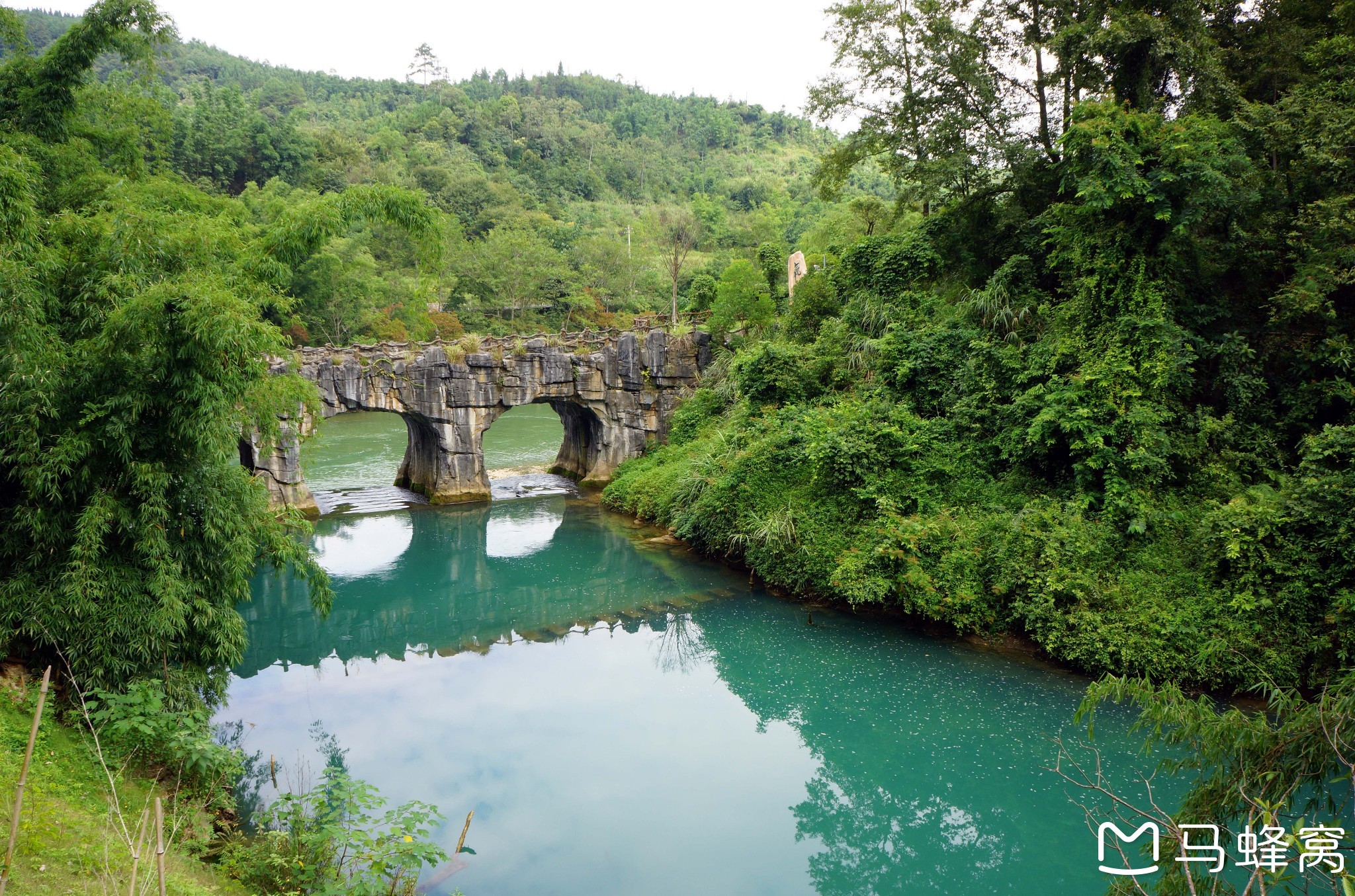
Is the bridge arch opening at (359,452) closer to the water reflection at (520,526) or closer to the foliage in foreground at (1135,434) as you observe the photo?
the water reflection at (520,526)

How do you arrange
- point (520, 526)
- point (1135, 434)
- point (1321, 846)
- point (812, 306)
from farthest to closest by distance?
point (520, 526), point (812, 306), point (1135, 434), point (1321, 846)

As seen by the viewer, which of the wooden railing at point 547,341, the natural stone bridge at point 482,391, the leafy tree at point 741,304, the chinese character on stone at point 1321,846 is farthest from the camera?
the leafy tree at point 741,304

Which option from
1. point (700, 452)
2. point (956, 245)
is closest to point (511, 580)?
point (700, 452)

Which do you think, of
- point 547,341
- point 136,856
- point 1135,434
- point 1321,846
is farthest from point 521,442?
point 1321,846

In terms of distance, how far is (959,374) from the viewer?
38.9ft

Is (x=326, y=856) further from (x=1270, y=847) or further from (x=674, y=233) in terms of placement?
(x=674, y=233)

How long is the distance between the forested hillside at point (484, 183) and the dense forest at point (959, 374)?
1322 mm

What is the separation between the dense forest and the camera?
5.86 m

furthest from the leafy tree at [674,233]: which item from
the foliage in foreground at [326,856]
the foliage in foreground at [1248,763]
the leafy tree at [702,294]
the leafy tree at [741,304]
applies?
the foliage in foreground at [1248,763]

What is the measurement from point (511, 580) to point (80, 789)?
878 centimetres

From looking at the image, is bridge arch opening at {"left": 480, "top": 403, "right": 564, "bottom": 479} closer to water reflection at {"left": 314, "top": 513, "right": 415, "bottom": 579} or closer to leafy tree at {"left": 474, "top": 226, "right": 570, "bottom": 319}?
water reflection at {"left": 314, "top": 513, "right": 415, "bottom": 579}

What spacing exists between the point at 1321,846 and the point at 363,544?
594 inches

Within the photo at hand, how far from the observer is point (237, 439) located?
668 cm

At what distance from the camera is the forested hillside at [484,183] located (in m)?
27.6
